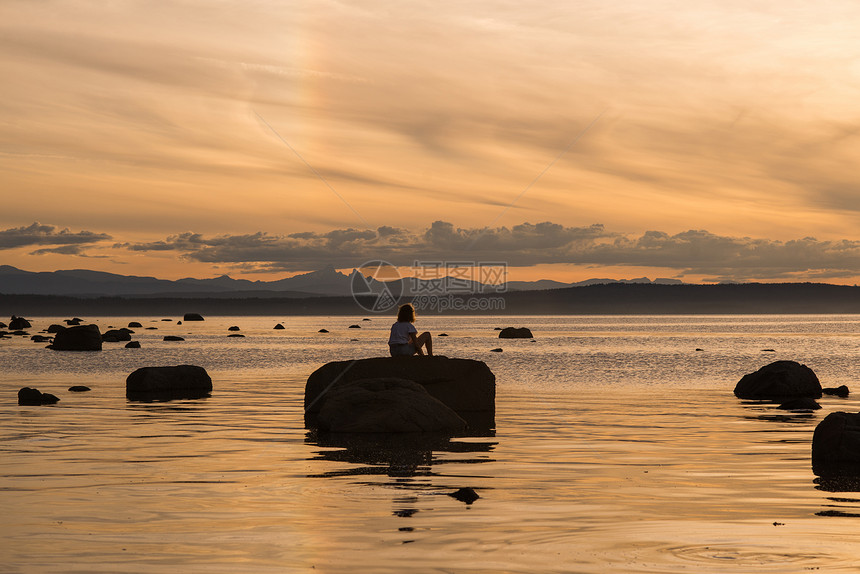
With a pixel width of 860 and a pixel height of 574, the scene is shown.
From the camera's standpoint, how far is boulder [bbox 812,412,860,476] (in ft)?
49.6

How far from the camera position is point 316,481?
1346cm

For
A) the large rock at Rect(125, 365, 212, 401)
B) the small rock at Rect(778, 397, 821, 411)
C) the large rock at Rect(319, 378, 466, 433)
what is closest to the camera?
the large rock at Rect(319, 378, 466, 433)

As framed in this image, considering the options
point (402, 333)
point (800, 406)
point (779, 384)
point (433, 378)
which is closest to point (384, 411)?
point (433, 378)

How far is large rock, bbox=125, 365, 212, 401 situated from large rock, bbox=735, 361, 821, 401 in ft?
54.0

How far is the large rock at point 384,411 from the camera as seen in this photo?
19.7 metres

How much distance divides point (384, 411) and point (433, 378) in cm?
412

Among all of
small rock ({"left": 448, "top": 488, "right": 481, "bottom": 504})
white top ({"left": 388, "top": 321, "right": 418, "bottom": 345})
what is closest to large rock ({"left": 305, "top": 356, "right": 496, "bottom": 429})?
white top ({"left": 388, "top": 321, "right": 418, "bottom": 345})

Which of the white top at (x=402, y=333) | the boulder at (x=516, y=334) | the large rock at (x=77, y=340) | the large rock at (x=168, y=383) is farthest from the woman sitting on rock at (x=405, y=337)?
the boulder at (x=516, y=334)

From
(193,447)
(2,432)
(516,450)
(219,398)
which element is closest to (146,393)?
(219,398)

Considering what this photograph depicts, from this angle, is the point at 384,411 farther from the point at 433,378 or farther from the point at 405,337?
the point at 405,337

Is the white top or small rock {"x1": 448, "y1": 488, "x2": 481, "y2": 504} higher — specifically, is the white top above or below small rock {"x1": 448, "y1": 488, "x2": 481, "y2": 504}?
above

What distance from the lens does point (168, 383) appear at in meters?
30.6

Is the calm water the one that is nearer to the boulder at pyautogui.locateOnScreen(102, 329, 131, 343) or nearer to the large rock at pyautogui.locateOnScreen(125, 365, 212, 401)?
the large rock at pyautogui.locateOnScreen(125, 365, 212, 401)

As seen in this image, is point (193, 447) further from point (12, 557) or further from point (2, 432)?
point (12, 557)
